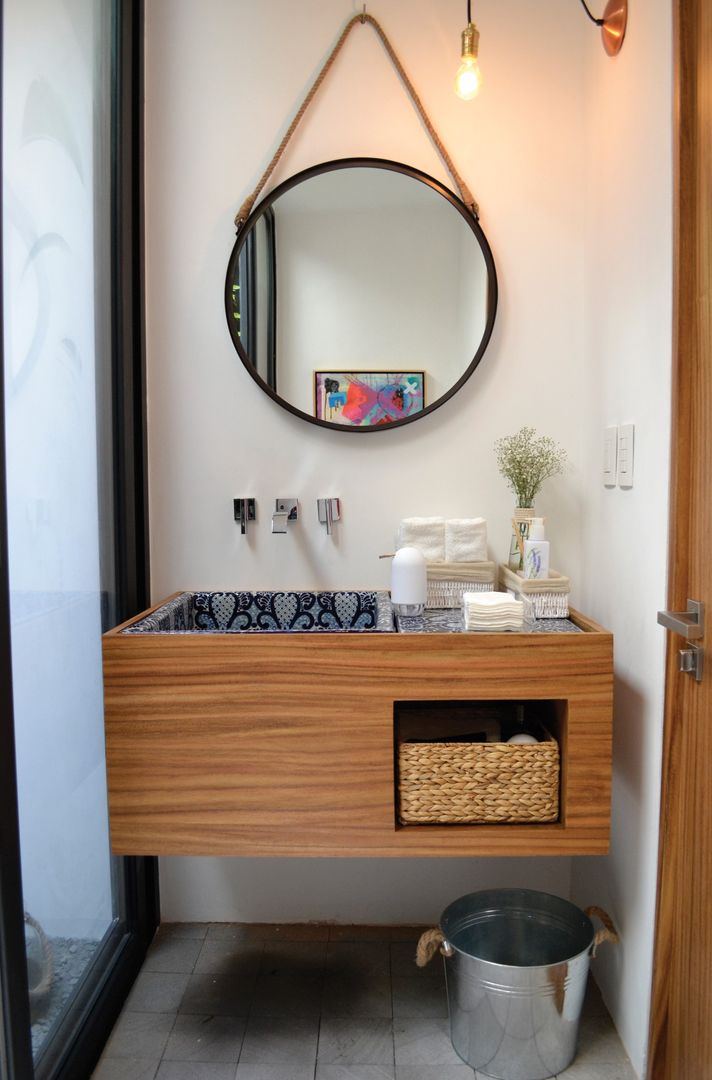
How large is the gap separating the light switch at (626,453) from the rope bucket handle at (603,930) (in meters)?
0.93

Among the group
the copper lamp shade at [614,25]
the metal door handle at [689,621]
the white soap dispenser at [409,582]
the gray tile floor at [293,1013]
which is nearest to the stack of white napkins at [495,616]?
the white soap dispenser at [409,582]

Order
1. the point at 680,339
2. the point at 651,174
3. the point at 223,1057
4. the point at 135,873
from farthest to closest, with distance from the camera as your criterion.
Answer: the point at 135,873
the point at 223,1057
the point at 651,174
the point at 680,339

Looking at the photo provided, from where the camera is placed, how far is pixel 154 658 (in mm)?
1647

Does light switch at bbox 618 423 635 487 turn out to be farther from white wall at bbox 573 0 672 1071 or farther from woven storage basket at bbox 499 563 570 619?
woven storage basket at bbox 499 563 570 619

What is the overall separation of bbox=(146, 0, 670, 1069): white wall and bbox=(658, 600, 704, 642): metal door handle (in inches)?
16.6

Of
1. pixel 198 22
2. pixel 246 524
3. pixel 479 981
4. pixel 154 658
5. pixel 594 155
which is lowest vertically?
pixel 479 981

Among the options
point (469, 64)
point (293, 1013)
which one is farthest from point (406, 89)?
point (293, 1013)

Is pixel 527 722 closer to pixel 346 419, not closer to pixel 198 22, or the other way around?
pixel 346 419

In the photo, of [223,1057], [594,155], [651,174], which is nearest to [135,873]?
[223,1057]

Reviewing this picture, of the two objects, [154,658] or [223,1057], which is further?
[223,1057]

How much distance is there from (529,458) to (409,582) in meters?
0.48

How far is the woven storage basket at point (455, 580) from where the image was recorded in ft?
6.56

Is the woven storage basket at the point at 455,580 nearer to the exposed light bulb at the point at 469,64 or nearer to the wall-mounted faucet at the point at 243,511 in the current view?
the wall-mounted faucet at the point at 243,511

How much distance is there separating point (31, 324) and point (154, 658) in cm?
67
